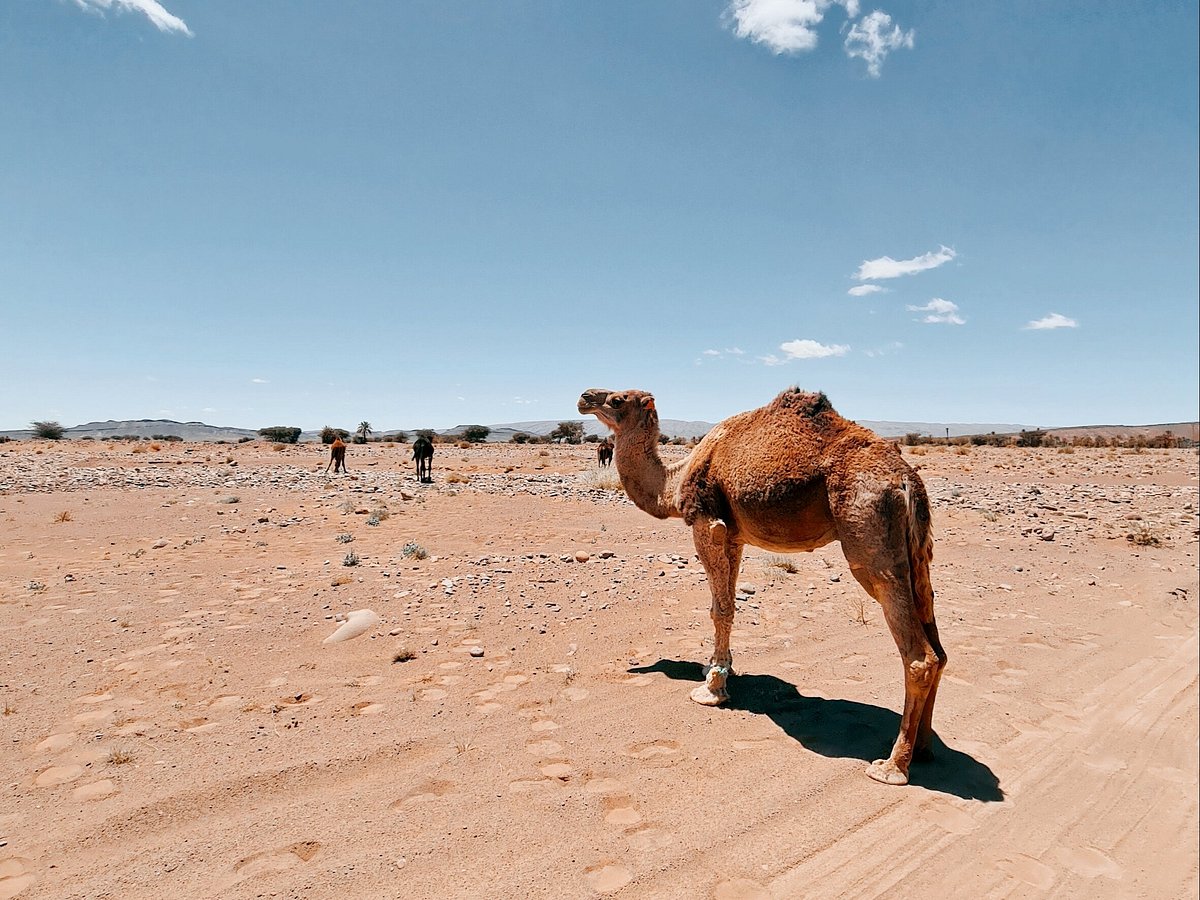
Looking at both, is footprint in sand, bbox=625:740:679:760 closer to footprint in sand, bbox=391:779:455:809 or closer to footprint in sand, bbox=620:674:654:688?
footprint in sand, bbox=620:674:654:688

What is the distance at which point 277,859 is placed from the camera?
3.23 meters

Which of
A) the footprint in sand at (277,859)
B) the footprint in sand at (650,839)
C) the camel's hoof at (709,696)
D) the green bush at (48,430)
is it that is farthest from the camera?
the green bush at (48,430)

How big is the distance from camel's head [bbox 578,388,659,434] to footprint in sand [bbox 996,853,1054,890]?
4.06 m

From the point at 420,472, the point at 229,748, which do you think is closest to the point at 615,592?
the point at 229,748

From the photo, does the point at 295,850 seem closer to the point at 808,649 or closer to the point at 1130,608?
the point at 808,649

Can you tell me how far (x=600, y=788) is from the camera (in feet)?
12.8

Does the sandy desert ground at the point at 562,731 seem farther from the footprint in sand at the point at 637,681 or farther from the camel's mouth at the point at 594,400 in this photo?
the camel's mouth at the point at 594,400

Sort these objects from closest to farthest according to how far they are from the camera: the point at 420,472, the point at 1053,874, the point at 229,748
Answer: the point at 1053,874 → the point at 229,748 → the point at 420,472

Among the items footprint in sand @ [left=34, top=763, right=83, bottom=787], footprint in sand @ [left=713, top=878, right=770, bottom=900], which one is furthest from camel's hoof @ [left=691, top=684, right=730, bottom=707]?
footprint in sand @ [left=34, top=763, right=83, bottom=787]

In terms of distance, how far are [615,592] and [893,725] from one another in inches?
163

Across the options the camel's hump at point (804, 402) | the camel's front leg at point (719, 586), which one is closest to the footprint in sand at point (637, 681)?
the camel's front leg at point (719, 586)

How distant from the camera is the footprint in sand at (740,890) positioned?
3.01 metres

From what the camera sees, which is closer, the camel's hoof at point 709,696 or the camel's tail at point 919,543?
the camel's tail at point 919,543

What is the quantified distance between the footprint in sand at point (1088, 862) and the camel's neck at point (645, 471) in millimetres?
3485
